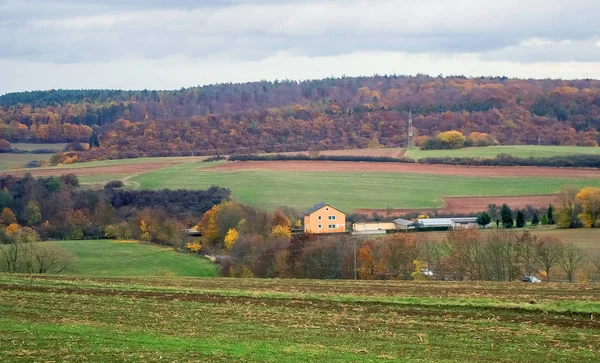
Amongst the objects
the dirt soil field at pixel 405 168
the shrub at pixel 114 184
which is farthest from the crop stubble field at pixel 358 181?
the shrub at pixel 114 184

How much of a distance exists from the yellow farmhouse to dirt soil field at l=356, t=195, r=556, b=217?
682cm

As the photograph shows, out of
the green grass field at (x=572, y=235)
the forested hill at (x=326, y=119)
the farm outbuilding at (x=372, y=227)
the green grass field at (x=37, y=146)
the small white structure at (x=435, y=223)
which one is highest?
the forested hill at (x=326, y=119)

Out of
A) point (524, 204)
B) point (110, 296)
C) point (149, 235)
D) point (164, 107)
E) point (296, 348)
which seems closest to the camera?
point (296, 348)

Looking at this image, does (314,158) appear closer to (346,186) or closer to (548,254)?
(346,186)

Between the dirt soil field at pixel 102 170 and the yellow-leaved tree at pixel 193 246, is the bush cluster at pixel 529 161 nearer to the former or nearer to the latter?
the dirt soil field at pixel 102 170

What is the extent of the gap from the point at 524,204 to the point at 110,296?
52.4 metres

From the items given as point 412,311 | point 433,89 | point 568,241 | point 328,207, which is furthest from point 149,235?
point 433,89

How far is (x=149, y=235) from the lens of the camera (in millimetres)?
65812

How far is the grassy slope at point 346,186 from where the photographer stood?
77.1 meters

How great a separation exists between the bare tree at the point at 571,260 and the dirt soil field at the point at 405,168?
1533 inches

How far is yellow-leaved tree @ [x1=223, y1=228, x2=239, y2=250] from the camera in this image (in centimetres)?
6035

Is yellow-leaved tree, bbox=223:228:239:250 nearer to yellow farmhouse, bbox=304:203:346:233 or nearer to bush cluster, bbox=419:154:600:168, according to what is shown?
yellow farmhouse, bbox=304:203:346:233

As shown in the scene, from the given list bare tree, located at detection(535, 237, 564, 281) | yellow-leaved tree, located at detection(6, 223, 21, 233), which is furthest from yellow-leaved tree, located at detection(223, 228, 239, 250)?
bare tree, located at detection(535, 237, 564, 281)

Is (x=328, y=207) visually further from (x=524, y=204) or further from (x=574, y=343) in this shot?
(x=574, y=343)
